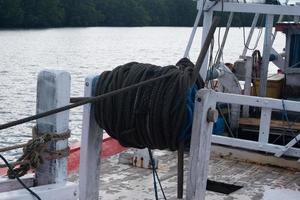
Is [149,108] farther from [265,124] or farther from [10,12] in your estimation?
[10,12]

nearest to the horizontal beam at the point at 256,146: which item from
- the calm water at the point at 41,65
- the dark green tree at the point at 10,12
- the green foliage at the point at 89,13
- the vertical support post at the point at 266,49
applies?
the vertical support post at the point at 266,49

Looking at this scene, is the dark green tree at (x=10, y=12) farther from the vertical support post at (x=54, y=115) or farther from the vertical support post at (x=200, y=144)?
the vertical support post at (x=200, y=144)

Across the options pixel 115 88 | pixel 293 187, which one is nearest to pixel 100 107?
pixel 115 88

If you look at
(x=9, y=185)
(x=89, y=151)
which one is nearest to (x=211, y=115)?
(x=89, y=151)

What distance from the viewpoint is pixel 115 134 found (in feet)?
11.7

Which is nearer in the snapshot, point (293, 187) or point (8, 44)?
point (293, 187)

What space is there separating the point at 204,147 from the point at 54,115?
91 cm

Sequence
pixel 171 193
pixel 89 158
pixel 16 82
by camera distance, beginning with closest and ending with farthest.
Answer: pixel 89 158 < pixel 171 193 < pixel 16 82

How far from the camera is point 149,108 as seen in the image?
3385mm

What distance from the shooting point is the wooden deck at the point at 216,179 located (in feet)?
18.2

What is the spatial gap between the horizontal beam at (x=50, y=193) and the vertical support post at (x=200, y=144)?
702 mm

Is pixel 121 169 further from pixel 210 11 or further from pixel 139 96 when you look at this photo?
pixel 139 96

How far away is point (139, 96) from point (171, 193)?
2.29 meters

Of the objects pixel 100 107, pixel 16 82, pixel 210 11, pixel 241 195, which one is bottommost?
pixel 16 82
